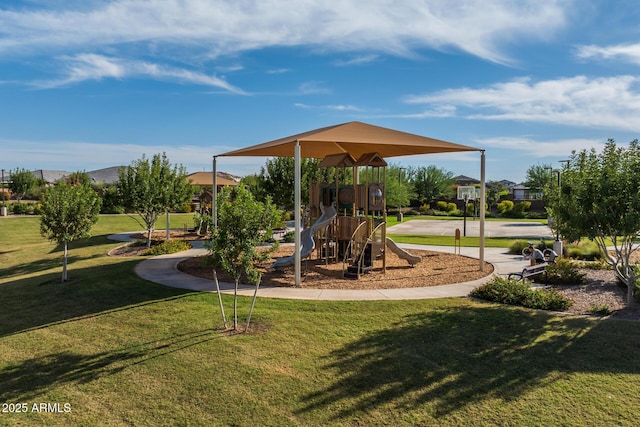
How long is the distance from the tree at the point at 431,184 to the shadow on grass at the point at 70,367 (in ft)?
187

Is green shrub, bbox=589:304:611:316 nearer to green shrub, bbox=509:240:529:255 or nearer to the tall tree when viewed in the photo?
green shrub, bbox=509:240:529:255

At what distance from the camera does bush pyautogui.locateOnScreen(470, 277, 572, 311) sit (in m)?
9.26

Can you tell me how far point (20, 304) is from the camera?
404 inches

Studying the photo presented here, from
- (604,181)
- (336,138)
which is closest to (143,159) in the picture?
(336,138)

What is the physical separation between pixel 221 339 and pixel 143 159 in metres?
14.2

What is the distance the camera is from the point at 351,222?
1380cm

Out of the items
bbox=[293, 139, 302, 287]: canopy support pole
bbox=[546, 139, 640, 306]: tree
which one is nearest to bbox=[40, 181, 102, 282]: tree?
bbox=[293, 139, 302, 287]: canopy support pole

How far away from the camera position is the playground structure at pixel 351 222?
1316 cm

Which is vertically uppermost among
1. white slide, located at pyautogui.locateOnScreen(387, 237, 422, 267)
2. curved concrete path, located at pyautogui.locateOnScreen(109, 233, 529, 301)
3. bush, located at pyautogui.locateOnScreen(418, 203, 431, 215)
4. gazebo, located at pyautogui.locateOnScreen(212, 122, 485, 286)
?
gazebo, located at pyautogui.locateOnScreen(212, 122, 485, 286)

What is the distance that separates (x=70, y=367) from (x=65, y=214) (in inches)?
285

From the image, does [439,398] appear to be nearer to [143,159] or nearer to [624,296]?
[624,296]

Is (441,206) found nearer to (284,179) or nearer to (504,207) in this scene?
(504,207)

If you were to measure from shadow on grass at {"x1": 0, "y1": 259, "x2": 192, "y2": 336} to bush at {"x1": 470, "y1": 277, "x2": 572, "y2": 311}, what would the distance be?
704 cm

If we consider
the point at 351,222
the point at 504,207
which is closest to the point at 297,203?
the point at 351,222
